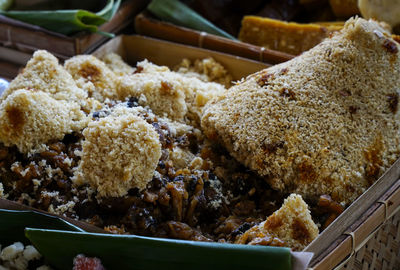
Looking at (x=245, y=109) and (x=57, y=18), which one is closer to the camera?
(x=245, y=109)

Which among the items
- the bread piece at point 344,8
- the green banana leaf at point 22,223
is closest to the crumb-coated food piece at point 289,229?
the green banana leaf at point 22,223

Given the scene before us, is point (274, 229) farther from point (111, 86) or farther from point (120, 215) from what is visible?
point (111, 86)

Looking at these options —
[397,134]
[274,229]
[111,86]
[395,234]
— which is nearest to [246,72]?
[111,86]

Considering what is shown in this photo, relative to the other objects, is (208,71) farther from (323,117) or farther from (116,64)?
(323,117)

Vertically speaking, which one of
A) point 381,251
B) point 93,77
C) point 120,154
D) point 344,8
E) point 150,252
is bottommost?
point 381,251

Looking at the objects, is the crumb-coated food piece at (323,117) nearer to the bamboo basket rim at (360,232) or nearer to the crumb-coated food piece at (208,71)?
the bamboo basket rim at (360,232)

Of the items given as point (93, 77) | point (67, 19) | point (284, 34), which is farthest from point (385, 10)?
point (67, 19)
